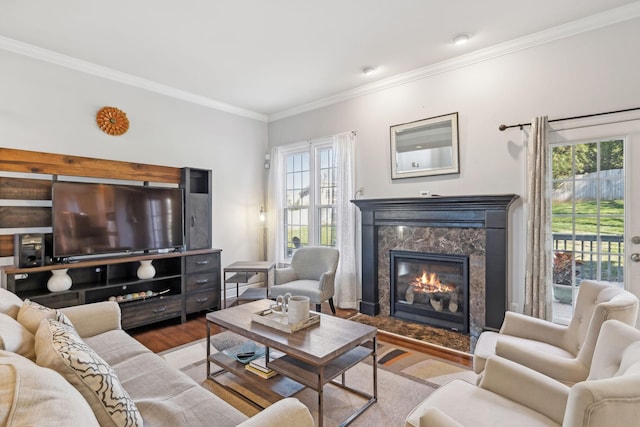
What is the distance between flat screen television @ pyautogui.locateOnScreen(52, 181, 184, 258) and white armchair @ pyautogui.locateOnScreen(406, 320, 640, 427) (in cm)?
346

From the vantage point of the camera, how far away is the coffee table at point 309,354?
188cm

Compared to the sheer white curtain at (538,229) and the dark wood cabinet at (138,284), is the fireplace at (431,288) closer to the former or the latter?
the sheer white curtain at (538,229)

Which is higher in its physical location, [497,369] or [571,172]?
[571,172]

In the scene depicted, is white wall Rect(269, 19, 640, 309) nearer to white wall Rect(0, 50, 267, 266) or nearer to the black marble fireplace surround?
the black marble fireplace surround

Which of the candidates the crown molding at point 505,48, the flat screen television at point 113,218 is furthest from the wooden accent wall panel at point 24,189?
the crown molding at point 505,48

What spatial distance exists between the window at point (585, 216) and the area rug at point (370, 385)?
1332 millimetres

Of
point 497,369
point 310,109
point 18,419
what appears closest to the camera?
point 18,419

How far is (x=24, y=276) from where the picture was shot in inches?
119

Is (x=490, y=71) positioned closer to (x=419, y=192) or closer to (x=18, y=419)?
(x=419, y=192)

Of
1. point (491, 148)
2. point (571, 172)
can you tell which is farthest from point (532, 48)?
point (571, 172)

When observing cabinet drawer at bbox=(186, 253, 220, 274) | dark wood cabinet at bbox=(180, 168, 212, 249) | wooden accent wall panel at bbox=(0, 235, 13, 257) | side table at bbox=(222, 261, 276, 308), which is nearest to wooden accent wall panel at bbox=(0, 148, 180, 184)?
dark wood cabinet at bbox=(180, 168, 212, 249)

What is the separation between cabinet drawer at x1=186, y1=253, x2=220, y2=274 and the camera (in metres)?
3.97

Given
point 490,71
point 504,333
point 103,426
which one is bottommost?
point 504,333

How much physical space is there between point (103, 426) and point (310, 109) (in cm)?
445
